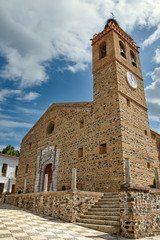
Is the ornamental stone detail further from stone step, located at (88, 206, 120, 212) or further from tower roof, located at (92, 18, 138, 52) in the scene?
tower roof, located at (92, 18, 138, 52)

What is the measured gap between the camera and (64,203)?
318 inches

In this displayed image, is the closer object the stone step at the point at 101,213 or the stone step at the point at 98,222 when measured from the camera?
the stone step at the point at 98,222

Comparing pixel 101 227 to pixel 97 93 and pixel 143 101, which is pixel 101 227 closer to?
pixel 97 93

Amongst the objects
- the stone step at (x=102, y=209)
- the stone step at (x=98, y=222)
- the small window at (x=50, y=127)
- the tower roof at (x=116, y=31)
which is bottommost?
the stone step at (x=98, y=222)

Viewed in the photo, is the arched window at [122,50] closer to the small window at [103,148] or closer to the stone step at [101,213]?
the small window at [103,148]

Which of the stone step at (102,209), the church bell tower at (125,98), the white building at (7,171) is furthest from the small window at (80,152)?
the white building at (7,171)

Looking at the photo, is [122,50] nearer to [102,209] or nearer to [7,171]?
[102,209]

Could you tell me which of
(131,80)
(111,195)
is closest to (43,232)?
(111,195)

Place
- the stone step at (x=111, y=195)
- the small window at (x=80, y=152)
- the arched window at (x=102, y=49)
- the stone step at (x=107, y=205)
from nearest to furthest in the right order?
the stone step at (x=107, y=205), the stone step at (x=111, y=195), the small window at (x=80, y=152), the arched window at (x=102, y=49)

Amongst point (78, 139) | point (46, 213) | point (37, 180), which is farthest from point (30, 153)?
point (46, 213)

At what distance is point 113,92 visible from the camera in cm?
1153

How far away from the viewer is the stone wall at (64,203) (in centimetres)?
775

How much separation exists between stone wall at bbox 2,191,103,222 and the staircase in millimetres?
267

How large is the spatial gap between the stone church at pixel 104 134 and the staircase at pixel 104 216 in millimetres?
1174
